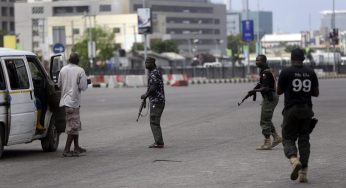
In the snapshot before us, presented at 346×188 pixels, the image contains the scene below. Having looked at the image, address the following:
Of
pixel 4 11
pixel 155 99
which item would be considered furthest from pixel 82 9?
pixel 155 99

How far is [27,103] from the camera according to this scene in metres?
15.5

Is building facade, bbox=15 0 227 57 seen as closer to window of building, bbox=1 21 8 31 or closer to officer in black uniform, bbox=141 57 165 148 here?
window of building, bbox=1 21 8 31

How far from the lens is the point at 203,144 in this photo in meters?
17.6

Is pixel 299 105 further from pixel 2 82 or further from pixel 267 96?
pixel 2 82

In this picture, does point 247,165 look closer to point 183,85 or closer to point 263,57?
point 263,57

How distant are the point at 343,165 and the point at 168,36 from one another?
170527 millimetres

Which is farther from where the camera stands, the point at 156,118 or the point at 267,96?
the point at 156,118

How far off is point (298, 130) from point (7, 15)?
162 metres

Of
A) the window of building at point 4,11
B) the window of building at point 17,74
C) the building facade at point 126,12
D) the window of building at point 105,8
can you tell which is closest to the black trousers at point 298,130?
the window of building at point 17,74

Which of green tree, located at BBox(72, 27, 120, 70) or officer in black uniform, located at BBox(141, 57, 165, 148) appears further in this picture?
green tree, located at BBox(72, 27, 120, 70)

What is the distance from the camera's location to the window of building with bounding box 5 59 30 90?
15.3m

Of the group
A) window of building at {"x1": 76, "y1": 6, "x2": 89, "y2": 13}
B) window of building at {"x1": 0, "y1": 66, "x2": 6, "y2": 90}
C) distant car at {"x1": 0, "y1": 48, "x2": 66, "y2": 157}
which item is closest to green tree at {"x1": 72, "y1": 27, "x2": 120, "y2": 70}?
window of building at {"x1": 76, "y1": 6, "x2": 89, "y2": 13}

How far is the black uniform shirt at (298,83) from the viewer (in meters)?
11.8

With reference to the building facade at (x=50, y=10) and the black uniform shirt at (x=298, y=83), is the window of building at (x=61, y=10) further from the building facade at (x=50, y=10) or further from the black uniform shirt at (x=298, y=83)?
the black uniform shirt at (x=298, y=83)
